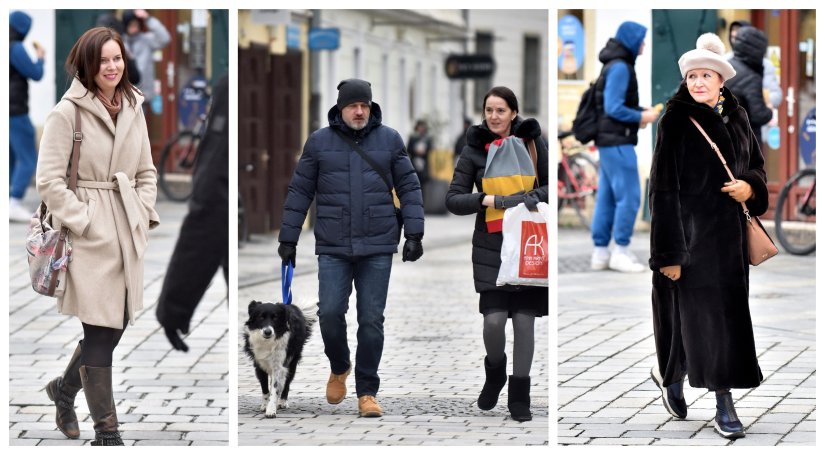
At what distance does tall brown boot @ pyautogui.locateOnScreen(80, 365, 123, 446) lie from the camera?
6730mm

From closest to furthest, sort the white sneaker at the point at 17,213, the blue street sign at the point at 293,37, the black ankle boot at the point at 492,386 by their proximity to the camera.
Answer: the black ankle boot at the point at 492,386
the white sneaker at the point at 17,213
the blue street sign at the point at 293,37

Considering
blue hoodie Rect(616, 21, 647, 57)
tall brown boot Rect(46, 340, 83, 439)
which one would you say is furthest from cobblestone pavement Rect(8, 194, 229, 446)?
blue hoodie Rect(616, 21, 647, 57)

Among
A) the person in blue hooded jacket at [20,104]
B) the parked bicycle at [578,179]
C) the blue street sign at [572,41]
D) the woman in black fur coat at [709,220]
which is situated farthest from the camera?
the parked bicycle at [578,179]

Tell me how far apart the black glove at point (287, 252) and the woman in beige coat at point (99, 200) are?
1.83 ft

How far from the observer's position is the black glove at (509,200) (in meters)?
7.19

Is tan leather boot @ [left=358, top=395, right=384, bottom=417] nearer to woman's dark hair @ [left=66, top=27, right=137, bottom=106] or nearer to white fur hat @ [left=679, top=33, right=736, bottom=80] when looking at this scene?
woman's dark hair @ [left=66, top=27, right=137, bottom=106]

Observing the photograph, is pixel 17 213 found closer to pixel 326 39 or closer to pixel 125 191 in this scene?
pixel 326 39

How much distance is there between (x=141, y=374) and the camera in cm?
891

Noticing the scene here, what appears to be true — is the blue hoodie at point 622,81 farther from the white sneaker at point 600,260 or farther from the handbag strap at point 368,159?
the handbag strap at point 368,159

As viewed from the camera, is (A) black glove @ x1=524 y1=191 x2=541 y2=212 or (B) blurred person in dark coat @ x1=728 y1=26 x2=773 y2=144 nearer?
(A) black glove @ x1=524 y1=191 x2=541 y2=212

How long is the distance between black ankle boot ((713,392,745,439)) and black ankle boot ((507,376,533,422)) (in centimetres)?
74

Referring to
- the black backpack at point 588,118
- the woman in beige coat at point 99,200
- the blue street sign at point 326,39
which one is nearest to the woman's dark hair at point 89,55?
the woman in beige coat at point 99,200

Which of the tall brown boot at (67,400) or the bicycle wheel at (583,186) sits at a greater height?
the bicycle wheel at (583,186)

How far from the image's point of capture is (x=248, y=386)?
7.71 metres
